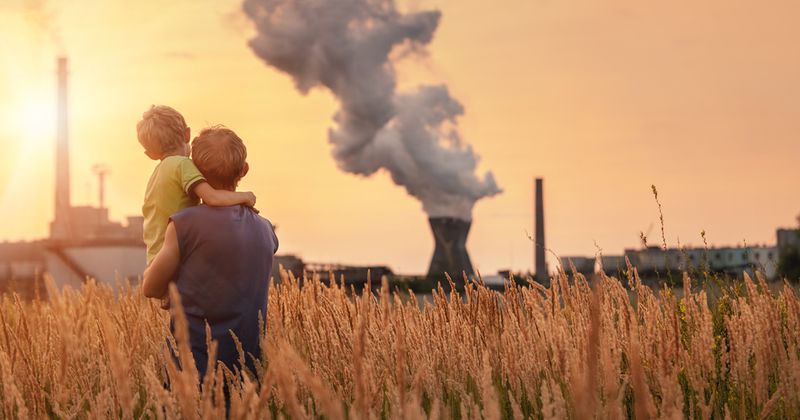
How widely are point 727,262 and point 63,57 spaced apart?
111 feet

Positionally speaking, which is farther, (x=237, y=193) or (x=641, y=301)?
(x=641, y=301)

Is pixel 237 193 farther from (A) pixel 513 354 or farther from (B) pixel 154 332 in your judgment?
(B) pixel 154 332

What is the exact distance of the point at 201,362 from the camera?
4242 millimetres

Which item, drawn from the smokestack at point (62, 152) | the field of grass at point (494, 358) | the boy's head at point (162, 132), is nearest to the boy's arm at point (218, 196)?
the boy's head at point (162, 132)

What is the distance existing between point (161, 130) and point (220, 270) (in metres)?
0.81

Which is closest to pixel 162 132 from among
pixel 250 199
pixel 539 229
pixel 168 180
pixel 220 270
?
pixel 168 180

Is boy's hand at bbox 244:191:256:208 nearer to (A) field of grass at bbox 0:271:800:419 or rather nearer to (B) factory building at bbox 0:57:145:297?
(A) field of grass at bbox 0:271:800:419

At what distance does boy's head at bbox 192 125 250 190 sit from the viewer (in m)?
4.16

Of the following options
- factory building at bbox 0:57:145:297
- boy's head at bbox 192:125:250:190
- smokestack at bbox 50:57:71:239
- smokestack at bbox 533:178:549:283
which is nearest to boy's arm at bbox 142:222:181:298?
boy's head at bbox 192:125:250:190

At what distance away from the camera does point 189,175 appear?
4164mm

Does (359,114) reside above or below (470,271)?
above

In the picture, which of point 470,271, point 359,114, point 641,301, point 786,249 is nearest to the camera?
point 641,301

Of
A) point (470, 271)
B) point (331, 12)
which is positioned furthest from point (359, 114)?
point (470, 271)

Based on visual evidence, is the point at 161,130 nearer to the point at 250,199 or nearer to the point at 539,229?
the point at 250,199
